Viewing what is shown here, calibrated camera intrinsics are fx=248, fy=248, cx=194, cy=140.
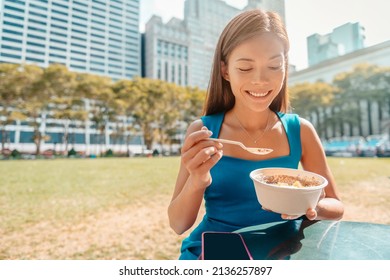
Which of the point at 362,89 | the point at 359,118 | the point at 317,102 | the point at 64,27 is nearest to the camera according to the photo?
the point at 64,27

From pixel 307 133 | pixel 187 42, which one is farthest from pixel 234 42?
pixel 187 42

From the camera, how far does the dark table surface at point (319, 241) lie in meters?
0.49

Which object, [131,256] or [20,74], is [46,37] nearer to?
[131,256]

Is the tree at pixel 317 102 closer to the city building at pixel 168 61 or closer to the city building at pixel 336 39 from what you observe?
the city building at pixel 168 61

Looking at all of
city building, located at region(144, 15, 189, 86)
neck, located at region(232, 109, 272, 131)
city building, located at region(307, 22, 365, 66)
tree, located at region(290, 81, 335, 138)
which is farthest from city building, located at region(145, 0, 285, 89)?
tree, located at region(290, 81, 335, 138)

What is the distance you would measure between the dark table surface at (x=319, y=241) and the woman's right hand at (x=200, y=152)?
0.18 meters

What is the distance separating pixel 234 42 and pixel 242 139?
0.98 ft

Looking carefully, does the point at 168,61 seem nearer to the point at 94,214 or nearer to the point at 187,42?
the point at 187,42

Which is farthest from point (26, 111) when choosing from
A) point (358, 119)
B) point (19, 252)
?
point (358, 119)

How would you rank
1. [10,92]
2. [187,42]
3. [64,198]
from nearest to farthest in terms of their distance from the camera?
[64,198] → [187,42] → [10,92]

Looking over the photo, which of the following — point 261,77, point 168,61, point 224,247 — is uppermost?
point 168,61

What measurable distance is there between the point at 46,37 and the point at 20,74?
17.3 ft

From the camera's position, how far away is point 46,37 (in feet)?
5.32

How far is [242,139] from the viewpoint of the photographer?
80cm
